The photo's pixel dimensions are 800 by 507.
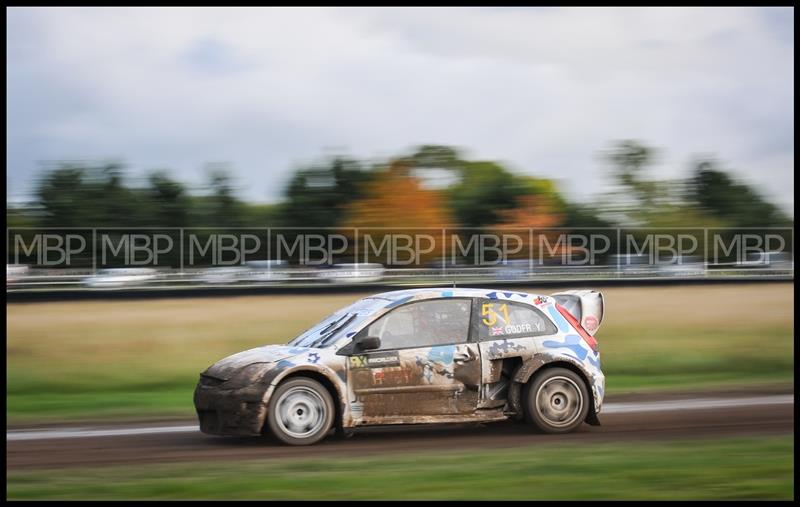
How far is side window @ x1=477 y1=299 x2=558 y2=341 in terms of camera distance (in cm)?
988

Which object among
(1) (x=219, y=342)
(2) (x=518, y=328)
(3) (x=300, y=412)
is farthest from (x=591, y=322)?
(1) (x=219, y=342)

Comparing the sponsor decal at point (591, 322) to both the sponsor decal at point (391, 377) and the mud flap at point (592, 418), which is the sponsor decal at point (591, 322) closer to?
the mud flap at point (592, 418)

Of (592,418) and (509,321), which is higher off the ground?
(509,321)

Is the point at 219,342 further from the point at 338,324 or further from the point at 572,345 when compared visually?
the point at 572,345

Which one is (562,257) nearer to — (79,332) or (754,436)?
(79,332)

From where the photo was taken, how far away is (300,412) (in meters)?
9.20

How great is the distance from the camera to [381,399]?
9383 millimetres

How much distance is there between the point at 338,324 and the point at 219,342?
9.19 meters

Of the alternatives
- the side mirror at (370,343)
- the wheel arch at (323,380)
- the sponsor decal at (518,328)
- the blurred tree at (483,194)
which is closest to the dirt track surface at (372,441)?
the wheel arch at (323,380)

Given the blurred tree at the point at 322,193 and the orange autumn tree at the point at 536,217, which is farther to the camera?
the blurred tree at the point at 322,193

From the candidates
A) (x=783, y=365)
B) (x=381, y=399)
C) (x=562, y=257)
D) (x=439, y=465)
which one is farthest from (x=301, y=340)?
(x=562, y=257)

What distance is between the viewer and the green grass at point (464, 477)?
714 centimetres

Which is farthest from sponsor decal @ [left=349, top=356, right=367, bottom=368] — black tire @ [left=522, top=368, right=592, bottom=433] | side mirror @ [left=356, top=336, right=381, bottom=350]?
black tire @ [left=522, top=368, right=592, bottom=433]

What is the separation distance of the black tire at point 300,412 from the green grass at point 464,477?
2.44ft
